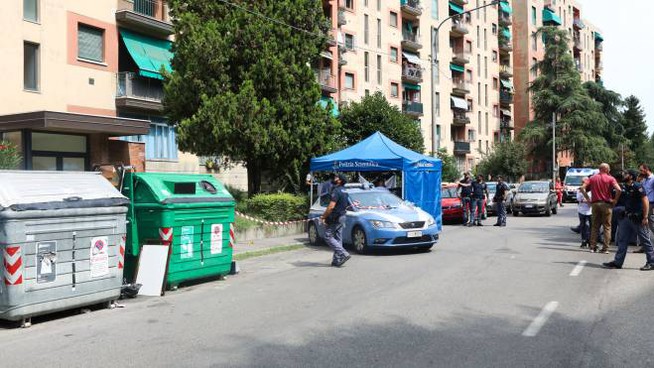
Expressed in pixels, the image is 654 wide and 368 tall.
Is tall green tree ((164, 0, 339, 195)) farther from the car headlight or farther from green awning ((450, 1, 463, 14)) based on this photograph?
green awning ((450, 1, 463, 14))

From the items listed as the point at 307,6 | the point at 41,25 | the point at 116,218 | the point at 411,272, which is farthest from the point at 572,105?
the point at 116,218

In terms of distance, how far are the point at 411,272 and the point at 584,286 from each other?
278 centimetres

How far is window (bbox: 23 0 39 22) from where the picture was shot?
2200cm

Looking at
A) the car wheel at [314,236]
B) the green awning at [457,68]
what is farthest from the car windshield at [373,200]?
the green awning at [457,68]

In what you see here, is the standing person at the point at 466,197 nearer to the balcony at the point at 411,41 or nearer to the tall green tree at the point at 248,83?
the tall green tree at the point at 248,83

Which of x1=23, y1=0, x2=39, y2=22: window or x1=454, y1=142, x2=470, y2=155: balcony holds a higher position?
x1=23, y1=0, x2=39, y2=22: window

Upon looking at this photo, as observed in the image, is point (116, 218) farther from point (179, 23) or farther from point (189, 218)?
point (179, 23)

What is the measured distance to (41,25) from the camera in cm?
2234

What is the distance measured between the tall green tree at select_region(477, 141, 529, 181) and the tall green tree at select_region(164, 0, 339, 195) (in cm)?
3610

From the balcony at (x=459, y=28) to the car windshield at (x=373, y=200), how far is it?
4448cm

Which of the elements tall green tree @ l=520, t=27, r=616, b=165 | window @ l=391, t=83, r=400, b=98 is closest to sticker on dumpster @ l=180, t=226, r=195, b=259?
window @ l=391, t=83, r=400, b=98

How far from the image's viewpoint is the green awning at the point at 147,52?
25328 millimetres

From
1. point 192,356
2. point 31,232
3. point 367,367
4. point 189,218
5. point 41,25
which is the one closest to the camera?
point 367,367

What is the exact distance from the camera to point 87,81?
24281mm
